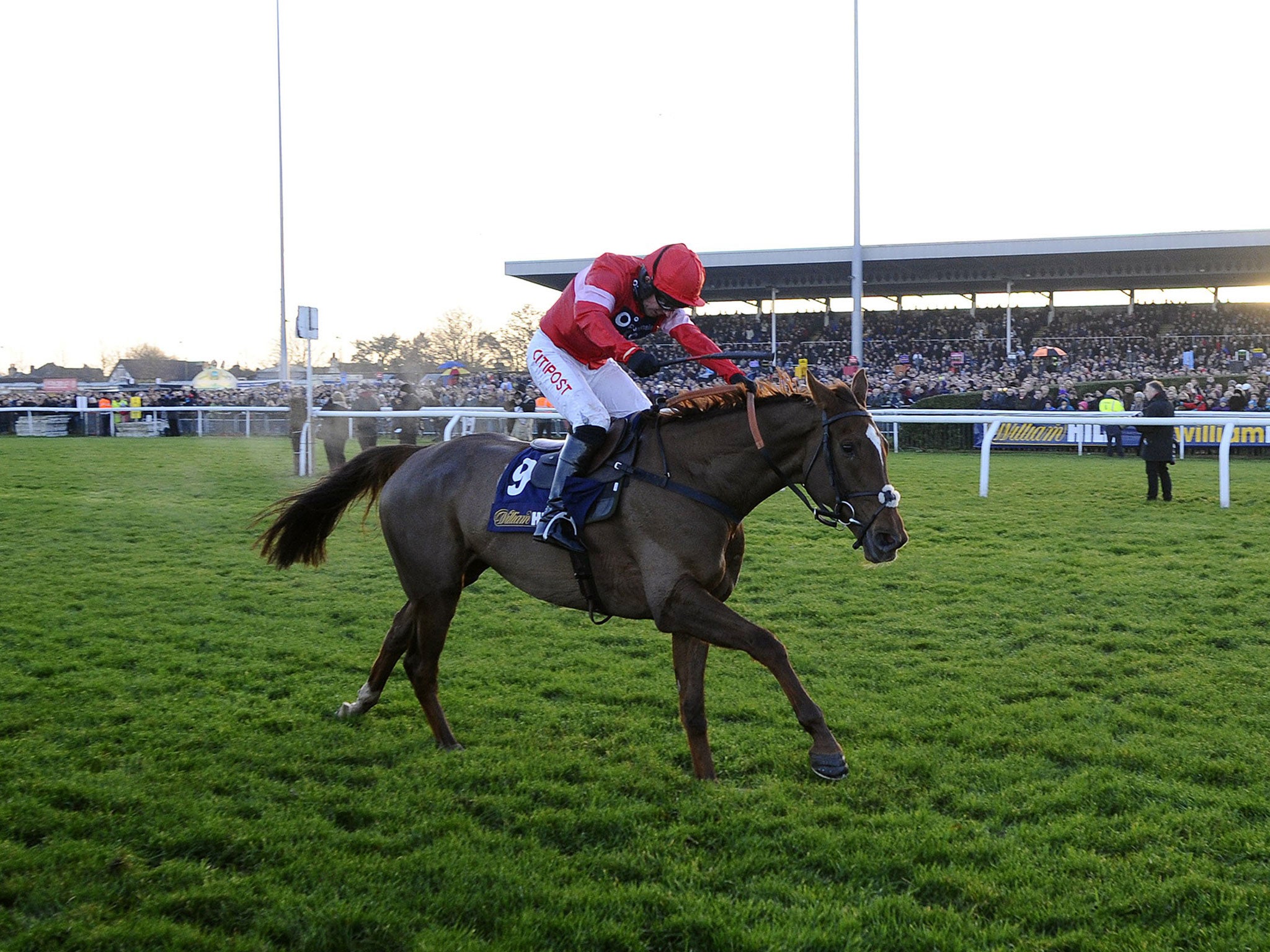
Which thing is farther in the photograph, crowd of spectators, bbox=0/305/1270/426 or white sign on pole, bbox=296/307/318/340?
crowd of spectators, bbox=0/305/1270/426

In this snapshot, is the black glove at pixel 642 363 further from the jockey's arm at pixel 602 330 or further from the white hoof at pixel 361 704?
the white hoof at pixel 361 704

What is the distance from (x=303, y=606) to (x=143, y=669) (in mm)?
1617

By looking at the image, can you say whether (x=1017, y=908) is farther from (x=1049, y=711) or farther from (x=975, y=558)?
(x=975, y=558)


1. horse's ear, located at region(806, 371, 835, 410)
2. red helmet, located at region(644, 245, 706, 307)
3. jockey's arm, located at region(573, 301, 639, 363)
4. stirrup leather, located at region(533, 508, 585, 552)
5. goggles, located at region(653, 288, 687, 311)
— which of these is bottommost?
stirrup leather, located at region(533, 508, 585, 552)

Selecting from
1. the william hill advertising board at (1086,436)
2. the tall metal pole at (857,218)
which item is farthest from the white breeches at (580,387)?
the tall metal pole at (857,218)

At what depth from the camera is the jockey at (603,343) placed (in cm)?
409

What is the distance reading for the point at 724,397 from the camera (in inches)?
164

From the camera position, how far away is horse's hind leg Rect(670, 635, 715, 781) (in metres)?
3.93

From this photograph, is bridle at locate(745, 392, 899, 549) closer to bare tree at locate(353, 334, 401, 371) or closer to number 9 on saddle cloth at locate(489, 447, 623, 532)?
number 9 on saddle cloth at locate(489, 447, 623, 532)

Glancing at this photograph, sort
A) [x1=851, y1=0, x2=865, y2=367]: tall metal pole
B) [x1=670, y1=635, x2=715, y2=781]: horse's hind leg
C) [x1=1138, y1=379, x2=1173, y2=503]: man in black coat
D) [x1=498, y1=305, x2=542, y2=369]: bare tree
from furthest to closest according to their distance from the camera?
[x1=498, y1=305, x2=542, y2=369]: bare tree, [x1=851, y1=0, x2=865, y2=367]: tall metal pole, [x1=1138, y1=379, x2=1173, y2=503]: man in black coat, [x1=670, y1=635, x2=715, y2=781]: horse's hind leg

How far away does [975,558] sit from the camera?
8.47 metres

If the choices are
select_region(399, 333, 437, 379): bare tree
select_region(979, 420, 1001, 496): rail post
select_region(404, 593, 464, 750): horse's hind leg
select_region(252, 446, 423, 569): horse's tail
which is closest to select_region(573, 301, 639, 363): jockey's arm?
select_region(404, 593, 464, 750): horse's hind leg

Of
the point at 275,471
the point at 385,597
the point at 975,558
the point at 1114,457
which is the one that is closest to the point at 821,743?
the point at 385,597

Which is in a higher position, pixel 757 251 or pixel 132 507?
pixel 757 251
